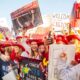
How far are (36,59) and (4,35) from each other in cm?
84

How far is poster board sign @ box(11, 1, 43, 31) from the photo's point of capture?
2.63 meters

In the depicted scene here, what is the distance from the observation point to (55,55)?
2131 millimetres

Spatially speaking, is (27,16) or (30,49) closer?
(30,49)

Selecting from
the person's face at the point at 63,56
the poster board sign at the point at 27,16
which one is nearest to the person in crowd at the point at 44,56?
the person's face at the point at 63,56

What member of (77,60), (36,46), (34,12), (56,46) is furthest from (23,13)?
(77,60)

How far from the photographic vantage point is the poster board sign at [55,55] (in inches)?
80.4

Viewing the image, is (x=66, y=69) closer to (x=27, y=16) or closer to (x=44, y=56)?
(x=44, y=56)

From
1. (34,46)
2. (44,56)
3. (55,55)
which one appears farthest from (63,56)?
(34,46)

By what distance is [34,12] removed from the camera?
2652 millimetres

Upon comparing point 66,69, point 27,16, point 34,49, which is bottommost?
point 66,69

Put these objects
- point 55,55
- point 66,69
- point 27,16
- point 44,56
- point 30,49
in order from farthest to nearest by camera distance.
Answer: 1. point 27,16
2. point 30,49
3. point 44,56
4. point 55,55
5. point 66,69

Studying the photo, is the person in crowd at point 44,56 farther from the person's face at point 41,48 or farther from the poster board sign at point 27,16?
the poster board sign at point 27,16

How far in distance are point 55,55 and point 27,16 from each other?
705 millimetres

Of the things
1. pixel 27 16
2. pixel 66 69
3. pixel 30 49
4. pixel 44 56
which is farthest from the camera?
pixel 27 16
